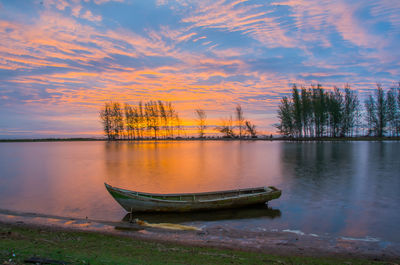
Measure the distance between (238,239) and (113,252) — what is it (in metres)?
4.85

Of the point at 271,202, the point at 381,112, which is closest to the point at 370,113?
the point at 381,112

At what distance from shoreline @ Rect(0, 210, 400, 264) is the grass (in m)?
0.61

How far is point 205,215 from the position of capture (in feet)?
46.2

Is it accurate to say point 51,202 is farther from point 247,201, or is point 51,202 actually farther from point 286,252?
point 286,252

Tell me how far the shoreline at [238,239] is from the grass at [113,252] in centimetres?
61

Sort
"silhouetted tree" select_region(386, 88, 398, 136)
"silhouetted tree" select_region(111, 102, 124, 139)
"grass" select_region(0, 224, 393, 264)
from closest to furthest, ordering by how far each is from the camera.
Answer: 1. "grass" select_region(0, 224, 393, 264)
2. "silhouetted tree" select_region(386, 88, 398, 136)
3. "silhouetted tree" select_region(111, 102, 124, 139)

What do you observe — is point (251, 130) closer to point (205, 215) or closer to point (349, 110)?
point (349, 110)

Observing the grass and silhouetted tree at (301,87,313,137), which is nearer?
the grass

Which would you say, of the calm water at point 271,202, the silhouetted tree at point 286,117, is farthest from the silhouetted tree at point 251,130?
the calm water at point 271,202

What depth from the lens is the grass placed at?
7.11m

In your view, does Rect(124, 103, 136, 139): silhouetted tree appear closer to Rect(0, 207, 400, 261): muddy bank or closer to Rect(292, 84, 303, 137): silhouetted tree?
Rect(292, 84, 303, 137): silhouetted tree

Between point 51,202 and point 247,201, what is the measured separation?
1275 centimetres

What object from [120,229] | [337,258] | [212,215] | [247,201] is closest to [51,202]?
[120,229]

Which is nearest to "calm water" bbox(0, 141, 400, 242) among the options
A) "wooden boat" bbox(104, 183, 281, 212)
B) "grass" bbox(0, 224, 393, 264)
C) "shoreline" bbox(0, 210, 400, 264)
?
"wooden boat" bbox(104, 183, 281, 212)
